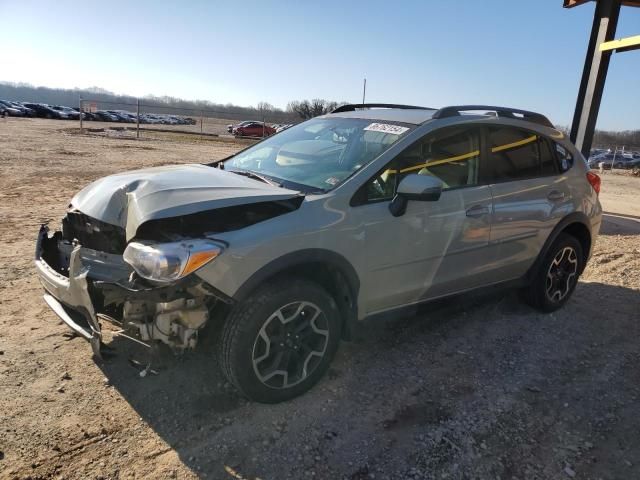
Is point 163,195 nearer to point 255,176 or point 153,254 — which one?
point 153,254

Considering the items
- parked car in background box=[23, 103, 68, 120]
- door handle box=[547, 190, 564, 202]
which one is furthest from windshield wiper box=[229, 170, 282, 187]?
parked car in background box=[23, 103, 68, 120]

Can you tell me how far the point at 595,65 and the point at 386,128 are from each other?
672 cm

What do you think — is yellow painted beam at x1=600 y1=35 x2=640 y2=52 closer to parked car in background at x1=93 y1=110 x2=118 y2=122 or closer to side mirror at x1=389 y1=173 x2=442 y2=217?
side mirror at x1=389 y1=173 x2=442 y2=217

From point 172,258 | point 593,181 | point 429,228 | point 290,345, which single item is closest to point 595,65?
point 593,181

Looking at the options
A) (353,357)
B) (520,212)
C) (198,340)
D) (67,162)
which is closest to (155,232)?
(198,340)

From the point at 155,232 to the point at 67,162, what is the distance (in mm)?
12756

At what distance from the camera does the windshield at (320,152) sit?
3.43 metres

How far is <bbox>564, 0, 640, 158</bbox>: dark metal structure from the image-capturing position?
8.27 metres

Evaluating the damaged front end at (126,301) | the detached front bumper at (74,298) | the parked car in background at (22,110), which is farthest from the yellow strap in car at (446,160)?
the parked car in background at (22,110)

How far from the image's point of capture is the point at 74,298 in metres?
2.92

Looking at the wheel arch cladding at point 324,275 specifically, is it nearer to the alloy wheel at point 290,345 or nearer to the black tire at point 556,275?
the alloy wheel at point 290,345

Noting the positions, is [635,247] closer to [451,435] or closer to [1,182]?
[451,435]

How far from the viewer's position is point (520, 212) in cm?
414

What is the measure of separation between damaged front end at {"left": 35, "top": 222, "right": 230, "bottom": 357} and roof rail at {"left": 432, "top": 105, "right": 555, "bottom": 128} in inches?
88.0
